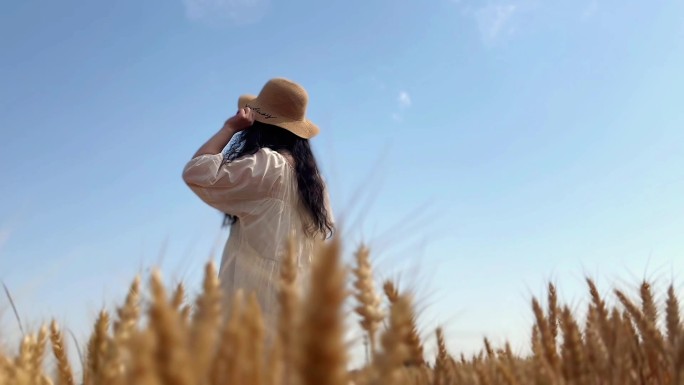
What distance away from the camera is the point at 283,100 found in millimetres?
4426

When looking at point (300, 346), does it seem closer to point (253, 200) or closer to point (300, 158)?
point (253, 200)

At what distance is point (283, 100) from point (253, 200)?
95 centimetres

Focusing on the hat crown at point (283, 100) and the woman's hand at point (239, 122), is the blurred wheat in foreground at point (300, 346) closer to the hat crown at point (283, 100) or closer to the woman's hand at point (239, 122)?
the woman's hand at point (239, 122)

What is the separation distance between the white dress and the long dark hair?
0.45 ft

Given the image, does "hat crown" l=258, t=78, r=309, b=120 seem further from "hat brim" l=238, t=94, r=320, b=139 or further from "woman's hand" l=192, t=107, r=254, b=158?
"woman's hand" l=192, t=107, r=254, b=158

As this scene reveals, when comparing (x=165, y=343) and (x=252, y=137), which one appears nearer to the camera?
(x=165, y=343)

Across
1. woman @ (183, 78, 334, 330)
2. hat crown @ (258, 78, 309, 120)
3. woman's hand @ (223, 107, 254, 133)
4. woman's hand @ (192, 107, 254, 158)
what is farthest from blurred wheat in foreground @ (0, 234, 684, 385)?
hat crown @ (258, 78, 309, 120)

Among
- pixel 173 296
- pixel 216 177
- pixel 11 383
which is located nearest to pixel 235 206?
pixel 216 177

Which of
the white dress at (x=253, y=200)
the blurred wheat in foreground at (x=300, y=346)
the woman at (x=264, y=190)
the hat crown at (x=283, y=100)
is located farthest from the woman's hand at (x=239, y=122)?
the blurred wheat in foreground at (x=300, y=346)

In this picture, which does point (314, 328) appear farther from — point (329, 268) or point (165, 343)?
point (165, 343)

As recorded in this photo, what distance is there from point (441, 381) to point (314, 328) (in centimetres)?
94

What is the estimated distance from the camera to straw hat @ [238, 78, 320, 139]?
4.42 m

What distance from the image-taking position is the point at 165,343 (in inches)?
27.4

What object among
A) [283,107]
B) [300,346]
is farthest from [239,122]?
[300,346]
